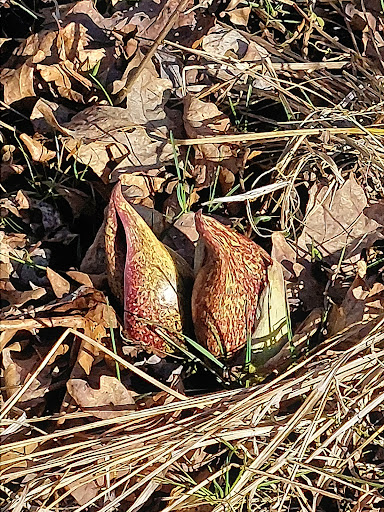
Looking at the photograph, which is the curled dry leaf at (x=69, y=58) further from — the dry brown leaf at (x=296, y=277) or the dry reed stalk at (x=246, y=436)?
the dry reed stalk at (x=246, y=436)

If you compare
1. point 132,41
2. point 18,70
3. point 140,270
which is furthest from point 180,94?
point 140,270

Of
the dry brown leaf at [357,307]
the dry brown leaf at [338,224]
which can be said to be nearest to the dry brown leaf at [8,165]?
the dry brown leaf at [338,224]

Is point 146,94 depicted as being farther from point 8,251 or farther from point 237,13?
point 8,251

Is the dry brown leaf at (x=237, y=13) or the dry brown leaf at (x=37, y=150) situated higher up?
the dry brown leaf at (x=237, y=13)

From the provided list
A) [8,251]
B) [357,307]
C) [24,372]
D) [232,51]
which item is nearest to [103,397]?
[24,372]

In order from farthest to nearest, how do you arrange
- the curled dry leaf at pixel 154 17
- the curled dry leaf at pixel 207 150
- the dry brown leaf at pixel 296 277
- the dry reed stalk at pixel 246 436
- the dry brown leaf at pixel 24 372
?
the curled dry leaf at pixel 154 17
the curled dry leaf at pixel 207 150
the dry brown leaf at pixel 296 277
the dry brown leaf at pixel 24 372
the dry reed stalk at pixel 246 436

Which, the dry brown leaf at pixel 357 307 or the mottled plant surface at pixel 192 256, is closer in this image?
the mottled plant surface at pixel 192 256

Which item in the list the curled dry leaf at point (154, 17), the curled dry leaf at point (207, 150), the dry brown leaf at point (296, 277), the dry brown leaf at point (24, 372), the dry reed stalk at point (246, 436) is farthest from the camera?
A: the curled dry leaf at point (154, 17)

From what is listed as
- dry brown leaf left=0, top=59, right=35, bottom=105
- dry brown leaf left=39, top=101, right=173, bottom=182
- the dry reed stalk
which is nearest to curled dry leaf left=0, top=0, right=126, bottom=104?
dry brown leaf left=0, top=59, right=35, bottom=105

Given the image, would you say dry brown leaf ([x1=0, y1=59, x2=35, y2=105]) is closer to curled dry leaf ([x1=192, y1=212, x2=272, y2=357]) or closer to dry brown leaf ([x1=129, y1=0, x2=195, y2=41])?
dry brown leaf ([x1=129, y1=0, x2=195, y2=41])
